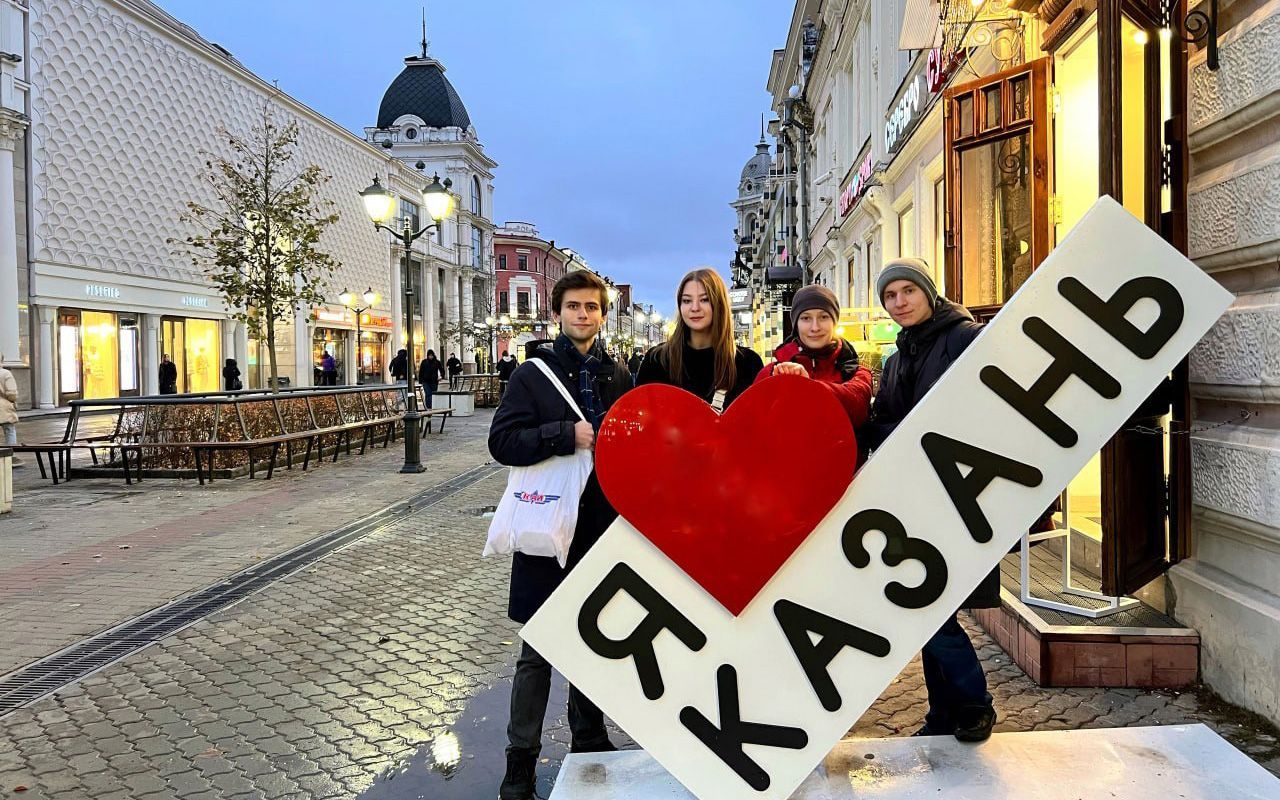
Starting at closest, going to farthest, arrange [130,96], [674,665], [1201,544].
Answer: [674,665]
[1201,544]
[130,96]

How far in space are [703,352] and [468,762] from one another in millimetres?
1858

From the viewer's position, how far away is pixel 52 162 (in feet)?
85.0

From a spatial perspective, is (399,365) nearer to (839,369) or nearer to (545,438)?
(839,369)

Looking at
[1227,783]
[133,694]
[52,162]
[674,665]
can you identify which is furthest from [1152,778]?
[52,162]

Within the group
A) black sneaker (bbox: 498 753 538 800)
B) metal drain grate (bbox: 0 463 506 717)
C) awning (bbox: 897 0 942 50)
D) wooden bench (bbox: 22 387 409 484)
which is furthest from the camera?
wooden bench (bbox: 22 387 409 484)

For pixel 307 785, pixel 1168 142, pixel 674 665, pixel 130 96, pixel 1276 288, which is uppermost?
pixel 130 96

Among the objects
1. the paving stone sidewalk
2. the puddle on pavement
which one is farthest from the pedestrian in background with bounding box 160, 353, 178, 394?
the puddle on pavement

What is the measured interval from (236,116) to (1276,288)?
1592 inches

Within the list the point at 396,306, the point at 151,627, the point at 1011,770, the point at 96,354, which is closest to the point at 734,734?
the point at 1011,770

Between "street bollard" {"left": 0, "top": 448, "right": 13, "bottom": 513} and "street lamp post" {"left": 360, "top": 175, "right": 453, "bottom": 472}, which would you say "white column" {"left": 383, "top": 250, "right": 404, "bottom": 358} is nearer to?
"street lamp post" {"left": 360, "top": 175, "right": 453, "bottom": 472}

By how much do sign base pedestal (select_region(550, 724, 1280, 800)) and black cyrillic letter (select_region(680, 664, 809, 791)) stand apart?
0.44 meters

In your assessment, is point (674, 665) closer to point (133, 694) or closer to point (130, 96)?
point (133, 694)

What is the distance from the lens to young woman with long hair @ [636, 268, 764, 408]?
2977 millimetres

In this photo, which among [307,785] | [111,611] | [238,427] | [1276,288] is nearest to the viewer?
[307,785]
